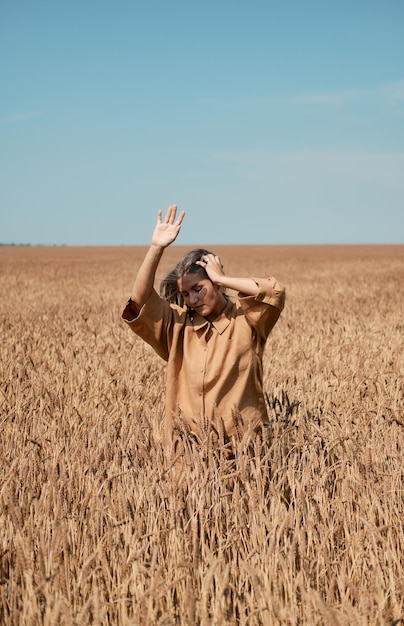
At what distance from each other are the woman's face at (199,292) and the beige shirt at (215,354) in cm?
10

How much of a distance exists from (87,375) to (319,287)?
44.9 feet

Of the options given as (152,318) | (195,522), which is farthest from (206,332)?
(195,522)

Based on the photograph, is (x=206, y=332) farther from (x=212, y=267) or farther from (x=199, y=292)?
(x=212, y=267)

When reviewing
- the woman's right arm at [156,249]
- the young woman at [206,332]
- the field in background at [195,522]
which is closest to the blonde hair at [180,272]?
the young woman at [206,332]

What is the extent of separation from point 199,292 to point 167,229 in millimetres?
314

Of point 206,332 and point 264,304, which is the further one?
point 206,332

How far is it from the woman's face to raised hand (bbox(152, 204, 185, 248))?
7.5 inches

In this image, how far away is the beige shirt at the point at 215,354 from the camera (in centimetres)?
313

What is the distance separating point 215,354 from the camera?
10.5ft

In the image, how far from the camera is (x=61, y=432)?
408cm

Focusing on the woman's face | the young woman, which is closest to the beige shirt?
the young woman

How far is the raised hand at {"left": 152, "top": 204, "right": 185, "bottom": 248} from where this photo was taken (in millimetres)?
3021

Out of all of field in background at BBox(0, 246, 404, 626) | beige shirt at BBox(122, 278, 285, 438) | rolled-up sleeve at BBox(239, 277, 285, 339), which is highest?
rolled-up sleeve at BBox(239, 277, 285, 339)

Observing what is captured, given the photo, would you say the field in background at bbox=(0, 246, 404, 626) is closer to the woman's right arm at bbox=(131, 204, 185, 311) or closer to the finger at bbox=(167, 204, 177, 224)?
the woman's right arm at bbox=(131, 204, 185, 311)
